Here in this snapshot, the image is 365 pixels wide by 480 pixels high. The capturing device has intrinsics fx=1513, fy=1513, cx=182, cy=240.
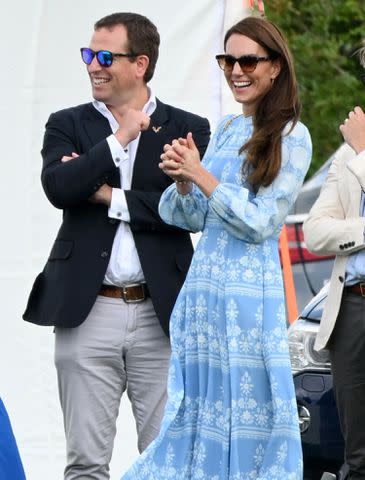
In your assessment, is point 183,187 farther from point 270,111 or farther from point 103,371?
point 103,371

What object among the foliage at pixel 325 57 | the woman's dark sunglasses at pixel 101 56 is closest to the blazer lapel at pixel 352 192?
the woman's dark sunglasses at pixel 101 56

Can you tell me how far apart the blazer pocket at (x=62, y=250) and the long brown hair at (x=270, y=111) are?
0.76 meters

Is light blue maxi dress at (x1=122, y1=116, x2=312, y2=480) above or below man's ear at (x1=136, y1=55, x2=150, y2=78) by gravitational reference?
below

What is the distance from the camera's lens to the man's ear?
5.72m

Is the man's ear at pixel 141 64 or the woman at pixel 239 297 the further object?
the man's ear at pixel 141 64

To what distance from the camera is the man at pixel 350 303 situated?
5699mm

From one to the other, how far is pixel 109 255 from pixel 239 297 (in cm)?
60

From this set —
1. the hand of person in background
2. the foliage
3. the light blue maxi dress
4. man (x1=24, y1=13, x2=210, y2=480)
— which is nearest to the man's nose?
the light blue maxi dress

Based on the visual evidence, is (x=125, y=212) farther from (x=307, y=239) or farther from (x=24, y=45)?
(x=24, y=45)

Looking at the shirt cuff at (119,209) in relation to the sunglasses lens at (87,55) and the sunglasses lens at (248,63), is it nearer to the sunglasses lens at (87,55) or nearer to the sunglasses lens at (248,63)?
the sunglasses lens at (87,55)

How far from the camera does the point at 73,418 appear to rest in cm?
566

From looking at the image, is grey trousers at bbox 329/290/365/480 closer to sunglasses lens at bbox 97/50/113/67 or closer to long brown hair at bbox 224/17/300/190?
long brown hair at bbox 224/17/300/190

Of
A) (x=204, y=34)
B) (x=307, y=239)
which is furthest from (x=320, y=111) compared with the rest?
(x=307, y=239)

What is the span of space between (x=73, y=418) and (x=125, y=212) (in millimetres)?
801
